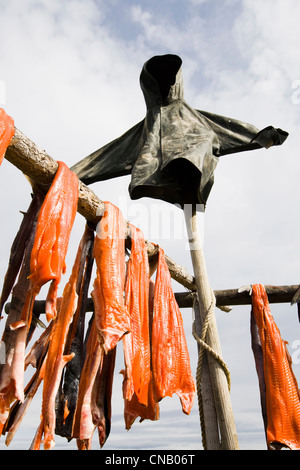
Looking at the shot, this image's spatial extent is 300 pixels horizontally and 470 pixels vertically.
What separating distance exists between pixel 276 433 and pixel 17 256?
2715 millimetres

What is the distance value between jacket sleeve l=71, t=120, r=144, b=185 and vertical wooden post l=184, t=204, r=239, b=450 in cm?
103

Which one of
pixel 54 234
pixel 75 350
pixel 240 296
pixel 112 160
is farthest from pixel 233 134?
pixel 75 350

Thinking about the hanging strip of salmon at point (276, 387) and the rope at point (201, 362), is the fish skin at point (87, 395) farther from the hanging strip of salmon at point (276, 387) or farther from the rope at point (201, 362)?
the hanging strip of salmon at point (276, 387)

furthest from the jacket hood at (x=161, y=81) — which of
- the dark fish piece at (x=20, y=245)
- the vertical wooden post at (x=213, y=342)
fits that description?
the dark fish piece at (x=20, y=245)

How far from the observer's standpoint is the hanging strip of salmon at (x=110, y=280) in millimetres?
2585

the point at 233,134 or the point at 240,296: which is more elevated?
the point at 233,134

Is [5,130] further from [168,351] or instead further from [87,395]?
[168,351]

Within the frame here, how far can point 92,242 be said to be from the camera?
3.18 m

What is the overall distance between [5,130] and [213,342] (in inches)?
109

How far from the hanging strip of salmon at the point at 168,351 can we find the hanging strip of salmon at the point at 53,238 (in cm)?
125

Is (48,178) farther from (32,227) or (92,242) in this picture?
(92,242)

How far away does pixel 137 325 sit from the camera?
10.3ft

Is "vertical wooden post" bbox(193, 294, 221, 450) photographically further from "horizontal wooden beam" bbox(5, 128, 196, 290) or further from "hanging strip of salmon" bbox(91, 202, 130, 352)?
"horizontal wooden beam" bbox(5, 128, 196, 290)
